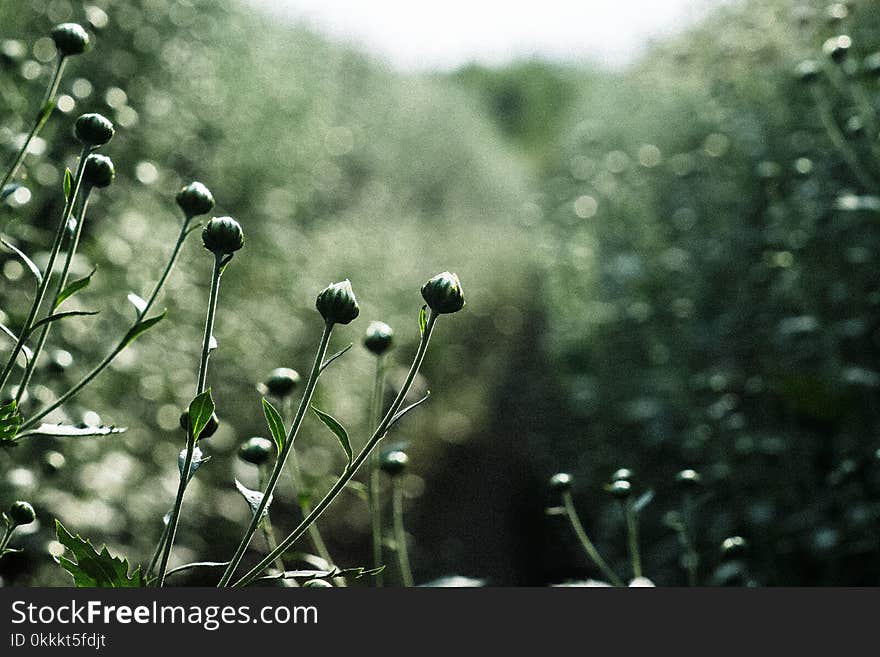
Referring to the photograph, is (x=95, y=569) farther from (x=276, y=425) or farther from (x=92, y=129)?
(x=92, y=129)

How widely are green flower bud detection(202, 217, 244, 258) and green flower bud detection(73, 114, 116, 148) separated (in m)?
0.15

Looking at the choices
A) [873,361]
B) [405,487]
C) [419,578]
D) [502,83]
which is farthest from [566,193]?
[502,83]

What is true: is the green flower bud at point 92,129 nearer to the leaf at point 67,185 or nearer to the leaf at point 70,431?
the leaf at point 67,185

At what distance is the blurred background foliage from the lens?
253 centimetres

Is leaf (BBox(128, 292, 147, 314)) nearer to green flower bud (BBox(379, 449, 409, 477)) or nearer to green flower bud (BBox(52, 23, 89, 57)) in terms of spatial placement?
green flower bud (BBox(52, 23, 89, 57))

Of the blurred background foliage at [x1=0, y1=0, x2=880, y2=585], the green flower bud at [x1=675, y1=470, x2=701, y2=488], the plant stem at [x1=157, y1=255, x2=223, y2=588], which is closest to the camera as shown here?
the plant stem at [x1=157, y1=255, x2=223, y2=588]

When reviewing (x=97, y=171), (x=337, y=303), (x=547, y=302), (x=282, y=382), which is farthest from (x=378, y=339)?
(x=547, y=302)

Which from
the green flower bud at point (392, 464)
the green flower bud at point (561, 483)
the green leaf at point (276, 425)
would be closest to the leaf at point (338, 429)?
the green leaf at point (276, 425)

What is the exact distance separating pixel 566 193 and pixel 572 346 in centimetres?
135

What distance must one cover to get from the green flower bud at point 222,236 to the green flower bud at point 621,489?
2.13 ft

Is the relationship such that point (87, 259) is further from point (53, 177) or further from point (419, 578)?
point (419, 578)

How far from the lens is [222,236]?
79 cm

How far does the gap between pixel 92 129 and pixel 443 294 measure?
1.27 feet

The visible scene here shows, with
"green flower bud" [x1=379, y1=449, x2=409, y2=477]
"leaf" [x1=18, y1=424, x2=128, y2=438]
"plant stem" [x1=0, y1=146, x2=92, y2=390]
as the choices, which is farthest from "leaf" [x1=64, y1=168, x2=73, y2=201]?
"green flower bud" [x1=379, y1=449, x2=409, y2=477]
